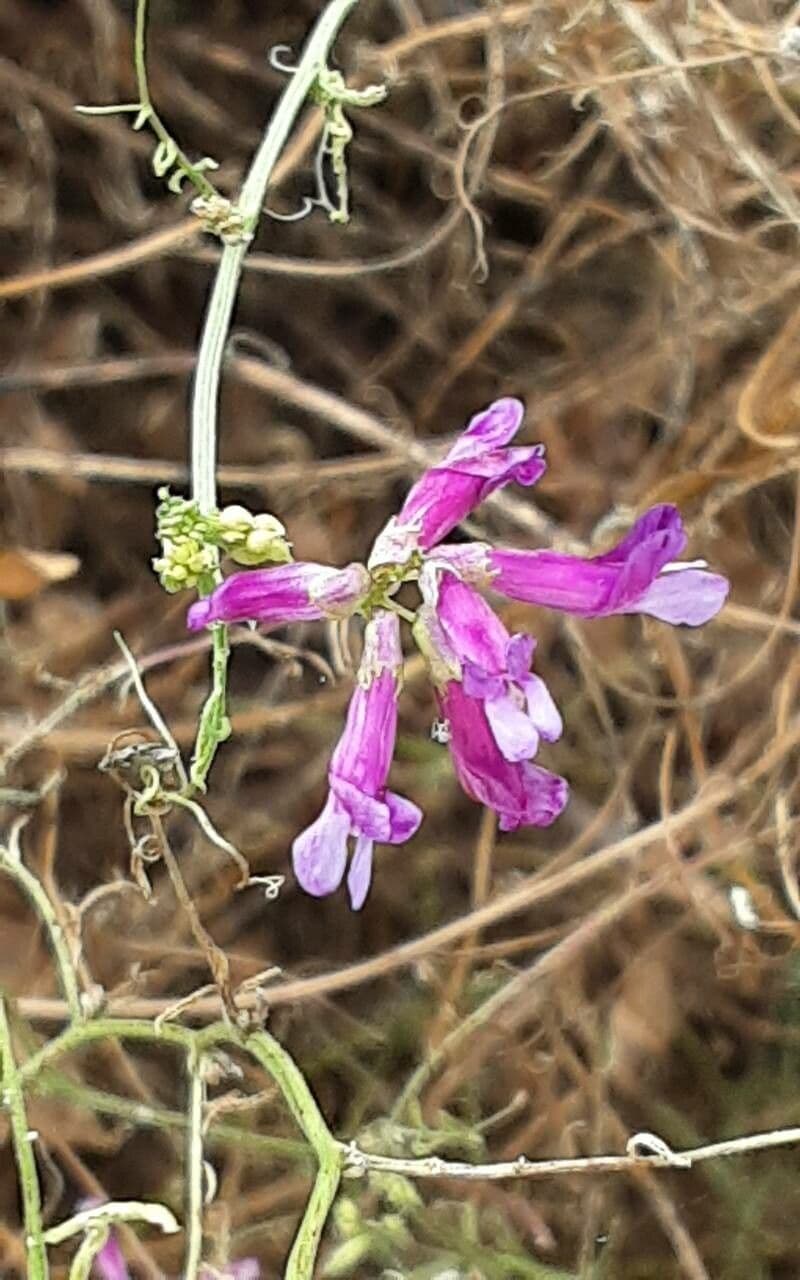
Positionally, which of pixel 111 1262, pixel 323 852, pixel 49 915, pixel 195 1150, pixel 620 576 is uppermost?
pixel 620 576

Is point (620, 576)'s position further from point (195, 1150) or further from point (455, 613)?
point (195, 1150)

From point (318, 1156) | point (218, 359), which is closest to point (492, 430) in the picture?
point (218, 359)

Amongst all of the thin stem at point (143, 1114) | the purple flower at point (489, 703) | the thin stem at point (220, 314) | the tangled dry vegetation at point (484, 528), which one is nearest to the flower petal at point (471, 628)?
the purple flower at point (489, 703)

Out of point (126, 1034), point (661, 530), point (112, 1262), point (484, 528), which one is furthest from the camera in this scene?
point (484, 528)

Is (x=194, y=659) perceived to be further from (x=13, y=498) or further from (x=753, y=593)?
(x=753, y=593)

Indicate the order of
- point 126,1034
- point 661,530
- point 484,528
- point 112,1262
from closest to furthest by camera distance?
point 661,530
point 126,1034
point 112,1262
point 484,528
